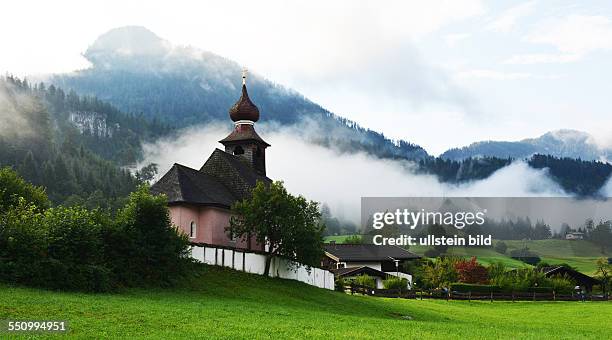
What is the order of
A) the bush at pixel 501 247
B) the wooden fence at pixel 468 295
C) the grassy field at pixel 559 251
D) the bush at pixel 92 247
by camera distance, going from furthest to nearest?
the bush at pixel 501 247 < the grassy field at pixel 559 251 < the wooden fence at pixel 468 295 < the bush at pixel 92 247

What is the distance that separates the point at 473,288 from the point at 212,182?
3706 cm

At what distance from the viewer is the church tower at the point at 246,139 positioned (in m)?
75.4

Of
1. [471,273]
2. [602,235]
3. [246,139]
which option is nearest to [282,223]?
[246,139]

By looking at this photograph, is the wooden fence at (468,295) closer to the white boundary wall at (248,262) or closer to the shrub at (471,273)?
the shrub at (471,273)

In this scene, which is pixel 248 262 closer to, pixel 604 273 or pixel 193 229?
pixel 193 229

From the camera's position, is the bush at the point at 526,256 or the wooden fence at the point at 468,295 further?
the bush at the point at 526,256

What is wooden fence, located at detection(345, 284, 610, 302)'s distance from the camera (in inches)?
2859

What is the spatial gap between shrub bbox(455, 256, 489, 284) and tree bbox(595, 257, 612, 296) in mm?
24067

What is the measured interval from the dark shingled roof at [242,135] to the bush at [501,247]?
7265cm

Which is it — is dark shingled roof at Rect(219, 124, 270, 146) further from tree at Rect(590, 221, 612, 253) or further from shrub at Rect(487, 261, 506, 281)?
tree at Rect(590, 221, 612, 253)

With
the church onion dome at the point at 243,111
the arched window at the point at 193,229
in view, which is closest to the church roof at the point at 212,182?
→ the arched window at the point at 193,229

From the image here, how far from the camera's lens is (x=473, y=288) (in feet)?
274

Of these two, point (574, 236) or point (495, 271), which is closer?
point (495, 271)

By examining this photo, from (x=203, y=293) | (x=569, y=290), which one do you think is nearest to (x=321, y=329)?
(x=203, y=293)
